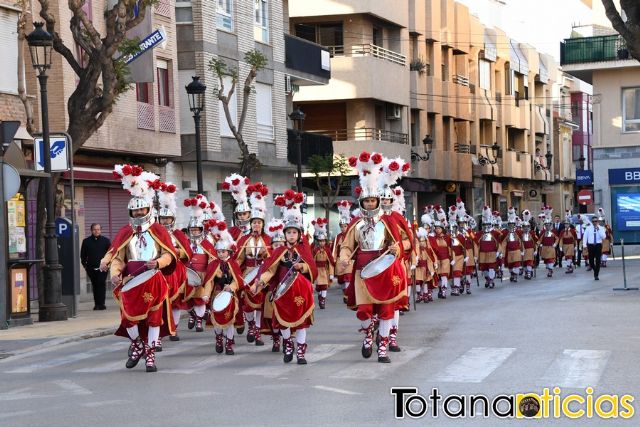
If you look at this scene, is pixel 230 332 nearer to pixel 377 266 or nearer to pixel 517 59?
pixel 377 266

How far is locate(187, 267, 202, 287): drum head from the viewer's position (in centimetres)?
1911

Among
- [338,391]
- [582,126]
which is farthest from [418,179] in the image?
[338,391]

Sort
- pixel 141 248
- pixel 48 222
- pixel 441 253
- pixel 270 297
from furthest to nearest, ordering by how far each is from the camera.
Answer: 1. pixel 441 253
2. pixel 48 222
3. pixel 270 297
4. pixel 141 248

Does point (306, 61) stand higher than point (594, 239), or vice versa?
point (306, 61)

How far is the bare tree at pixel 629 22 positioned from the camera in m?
25.2

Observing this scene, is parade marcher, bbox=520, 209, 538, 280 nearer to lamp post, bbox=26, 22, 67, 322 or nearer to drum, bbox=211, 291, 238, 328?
lamp post, bbox=26, 22, 67, 322

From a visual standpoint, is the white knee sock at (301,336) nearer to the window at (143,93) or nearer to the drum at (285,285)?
the drum at (285,285)

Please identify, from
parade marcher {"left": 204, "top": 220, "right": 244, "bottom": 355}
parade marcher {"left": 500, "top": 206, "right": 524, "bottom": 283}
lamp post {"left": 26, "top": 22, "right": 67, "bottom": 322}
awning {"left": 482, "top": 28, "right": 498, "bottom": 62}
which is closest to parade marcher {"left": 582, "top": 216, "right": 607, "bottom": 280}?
parade marcher {"left": 500, "top": 206, "right": 524, "bottom": 283}

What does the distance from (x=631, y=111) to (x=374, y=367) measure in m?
39.0

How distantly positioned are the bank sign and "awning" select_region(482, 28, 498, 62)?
70.6 ft

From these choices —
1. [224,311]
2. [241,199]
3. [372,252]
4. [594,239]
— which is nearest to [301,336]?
[372,252]

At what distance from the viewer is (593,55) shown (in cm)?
5116

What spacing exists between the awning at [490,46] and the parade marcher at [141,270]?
187 ft

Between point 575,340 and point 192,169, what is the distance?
24.0m
